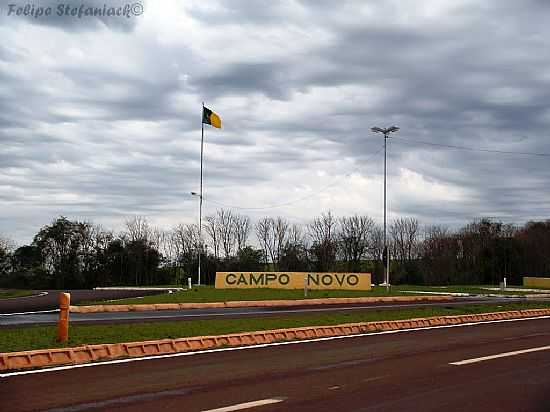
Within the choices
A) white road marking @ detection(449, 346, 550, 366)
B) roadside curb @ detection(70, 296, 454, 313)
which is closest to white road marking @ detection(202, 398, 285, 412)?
white road marking @ detection(449, 346, 550, 366)

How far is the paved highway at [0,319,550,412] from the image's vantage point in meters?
8.25

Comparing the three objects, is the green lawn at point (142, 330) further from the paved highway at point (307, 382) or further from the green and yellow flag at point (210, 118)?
the green and yellow flag at point (210, 118)

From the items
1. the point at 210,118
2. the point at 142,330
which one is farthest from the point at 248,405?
the point at 210,118

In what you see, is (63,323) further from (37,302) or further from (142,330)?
(37,302)

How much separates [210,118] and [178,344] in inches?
1442

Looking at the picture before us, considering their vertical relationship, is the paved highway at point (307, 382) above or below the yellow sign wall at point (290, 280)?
below

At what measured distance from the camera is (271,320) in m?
19.7

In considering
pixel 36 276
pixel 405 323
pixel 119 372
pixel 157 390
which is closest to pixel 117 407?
pixel 157 390

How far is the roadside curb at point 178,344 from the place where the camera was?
11.3 metres

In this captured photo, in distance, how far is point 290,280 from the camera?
4494cm

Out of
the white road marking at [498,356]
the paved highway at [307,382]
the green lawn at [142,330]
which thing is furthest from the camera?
the green lawn at [142,330]

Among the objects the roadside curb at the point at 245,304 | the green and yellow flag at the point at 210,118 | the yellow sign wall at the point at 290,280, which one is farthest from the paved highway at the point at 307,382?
the green and yellow flag at the point at 210,118

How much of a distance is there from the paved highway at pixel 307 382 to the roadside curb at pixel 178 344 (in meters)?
0.72

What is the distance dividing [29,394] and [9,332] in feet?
23.6
